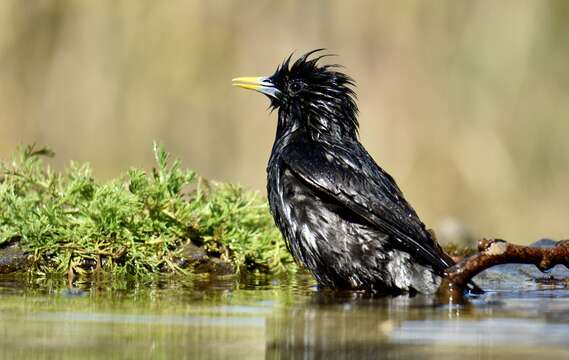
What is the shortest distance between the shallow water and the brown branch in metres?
0.16

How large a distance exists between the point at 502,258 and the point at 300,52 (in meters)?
6.25

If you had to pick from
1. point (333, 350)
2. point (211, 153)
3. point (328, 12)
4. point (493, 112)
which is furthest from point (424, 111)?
point (333, 350)

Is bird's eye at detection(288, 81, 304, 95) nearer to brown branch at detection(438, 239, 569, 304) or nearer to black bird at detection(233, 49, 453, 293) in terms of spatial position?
black bird at detection(233, 49, 453, 293)

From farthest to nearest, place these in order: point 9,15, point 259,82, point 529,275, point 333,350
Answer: point 9,15
point 259,82
point 529,275
point 333,350

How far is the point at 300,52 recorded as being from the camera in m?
11.9

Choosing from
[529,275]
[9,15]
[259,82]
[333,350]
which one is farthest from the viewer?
[9,15]

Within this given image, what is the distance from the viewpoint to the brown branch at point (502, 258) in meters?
5.99

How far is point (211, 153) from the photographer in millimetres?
11945

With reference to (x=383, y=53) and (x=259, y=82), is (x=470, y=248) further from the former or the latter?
(x=383, y=53)

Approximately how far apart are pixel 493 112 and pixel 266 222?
172 inches

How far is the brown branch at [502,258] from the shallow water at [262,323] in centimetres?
16

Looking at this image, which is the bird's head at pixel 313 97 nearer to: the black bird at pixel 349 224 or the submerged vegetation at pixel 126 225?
the black bird at pixel 349 224

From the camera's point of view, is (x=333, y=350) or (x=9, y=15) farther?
(x=9, y=15)

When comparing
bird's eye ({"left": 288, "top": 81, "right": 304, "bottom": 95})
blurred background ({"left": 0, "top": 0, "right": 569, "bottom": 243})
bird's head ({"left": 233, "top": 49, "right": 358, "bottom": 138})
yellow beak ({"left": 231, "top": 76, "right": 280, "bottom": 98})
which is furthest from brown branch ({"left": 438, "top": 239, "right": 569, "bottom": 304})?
blurred background ({"left": 0, "top": 0, "right": 569, "bottom": 243})
